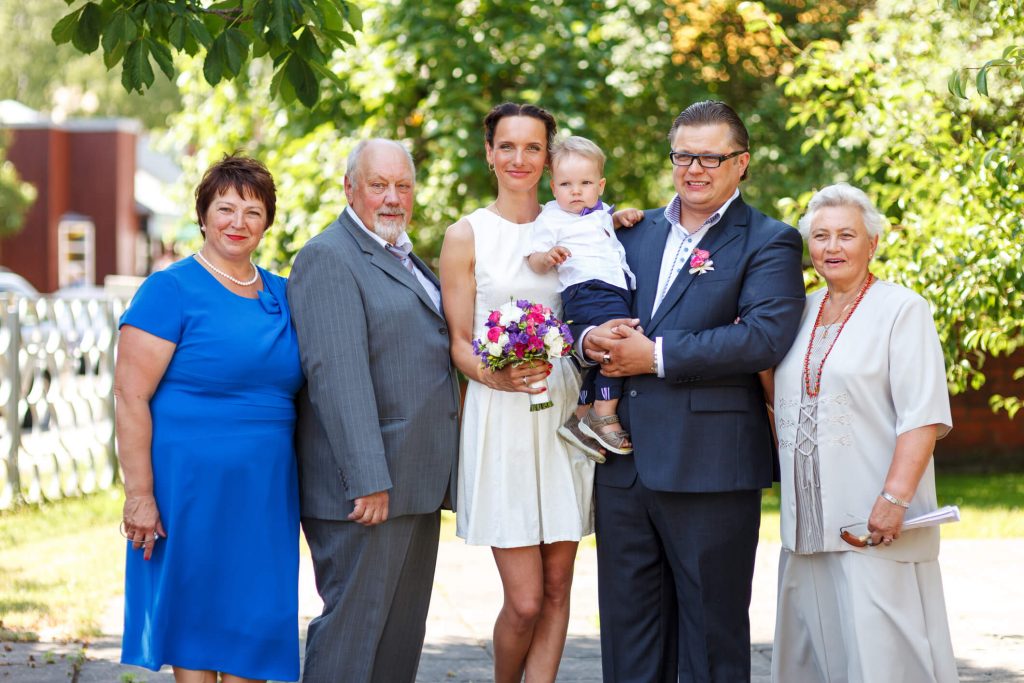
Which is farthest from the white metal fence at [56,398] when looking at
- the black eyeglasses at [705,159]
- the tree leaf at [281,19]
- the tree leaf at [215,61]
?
the black eyeglasses at [705,159]

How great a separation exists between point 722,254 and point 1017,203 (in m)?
2.22

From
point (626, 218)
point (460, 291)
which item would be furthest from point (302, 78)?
point (626, 218)

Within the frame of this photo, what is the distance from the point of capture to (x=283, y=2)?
4605 mm

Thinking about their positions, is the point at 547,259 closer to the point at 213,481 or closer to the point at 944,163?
the point at 213,481

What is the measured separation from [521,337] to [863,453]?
123cm

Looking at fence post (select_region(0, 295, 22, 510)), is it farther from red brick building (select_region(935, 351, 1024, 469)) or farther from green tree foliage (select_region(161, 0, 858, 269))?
red brick building (select_region(935, 351, 1024, 469))

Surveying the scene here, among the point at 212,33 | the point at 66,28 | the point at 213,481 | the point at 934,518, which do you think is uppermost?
the point at 212,33

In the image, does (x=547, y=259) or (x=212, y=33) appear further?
(x=212, y=33)

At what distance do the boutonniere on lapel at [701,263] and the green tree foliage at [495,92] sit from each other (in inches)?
234

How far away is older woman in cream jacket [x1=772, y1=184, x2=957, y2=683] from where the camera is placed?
4.08 m

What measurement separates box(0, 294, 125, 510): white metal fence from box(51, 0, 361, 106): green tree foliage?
5640mm

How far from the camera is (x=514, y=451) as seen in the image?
4.45m

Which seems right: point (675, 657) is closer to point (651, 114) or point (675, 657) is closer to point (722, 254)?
point (722, 254)

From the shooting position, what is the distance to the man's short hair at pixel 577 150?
14.9 feet
